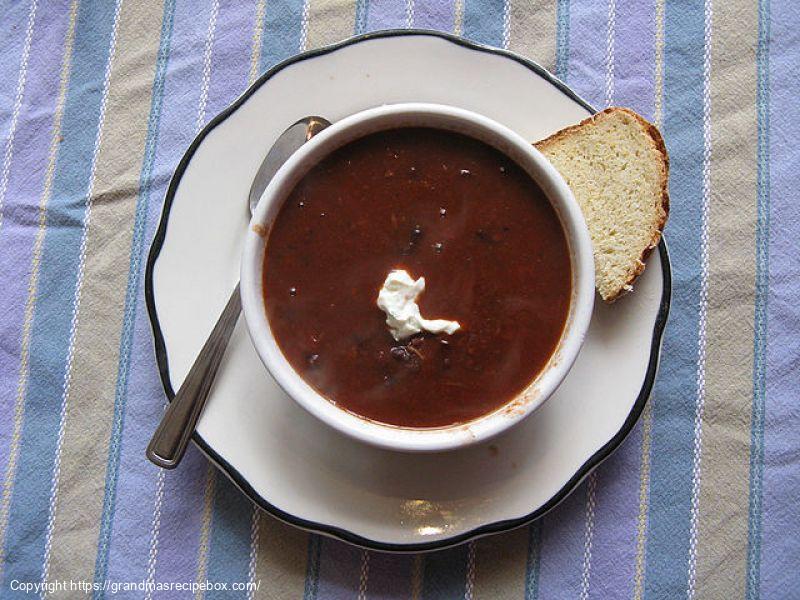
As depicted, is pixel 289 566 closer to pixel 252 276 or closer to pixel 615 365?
pixel 252 276

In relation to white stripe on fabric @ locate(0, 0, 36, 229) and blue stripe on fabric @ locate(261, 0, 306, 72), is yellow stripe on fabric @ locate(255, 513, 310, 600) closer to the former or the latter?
white stripe on fabric @ locate(0, 0, 36, 229)

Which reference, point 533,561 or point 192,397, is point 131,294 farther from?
point 533,561

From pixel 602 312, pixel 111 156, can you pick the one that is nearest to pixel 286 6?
pixel 111 156

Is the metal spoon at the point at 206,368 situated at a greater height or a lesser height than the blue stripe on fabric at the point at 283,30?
lesser

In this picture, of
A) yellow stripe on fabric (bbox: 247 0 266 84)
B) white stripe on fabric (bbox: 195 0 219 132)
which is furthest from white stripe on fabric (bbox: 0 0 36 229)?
yellow stripe on fabric (bbox: 247 0 266 84)

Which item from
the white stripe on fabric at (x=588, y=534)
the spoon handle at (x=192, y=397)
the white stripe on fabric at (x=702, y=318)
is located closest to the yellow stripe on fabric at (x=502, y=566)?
the white stripe on fabric at (x=588, y=534)

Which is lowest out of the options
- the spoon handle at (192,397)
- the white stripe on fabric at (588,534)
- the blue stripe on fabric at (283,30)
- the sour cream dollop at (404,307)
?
the white stripe on fabric at (588,534)

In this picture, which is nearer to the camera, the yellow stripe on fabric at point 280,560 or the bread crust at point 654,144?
the bread crust at point 654,144

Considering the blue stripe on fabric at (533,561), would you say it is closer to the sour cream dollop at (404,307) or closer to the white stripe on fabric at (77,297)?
the sour cream dollop at (404,307)
